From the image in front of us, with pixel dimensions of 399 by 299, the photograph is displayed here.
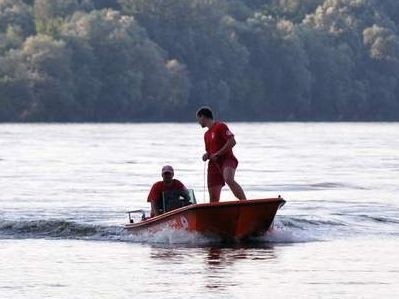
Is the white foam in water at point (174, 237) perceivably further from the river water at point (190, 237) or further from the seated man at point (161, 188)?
the seated man at point (161, 188)

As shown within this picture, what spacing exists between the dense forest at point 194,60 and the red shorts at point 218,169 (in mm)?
85567

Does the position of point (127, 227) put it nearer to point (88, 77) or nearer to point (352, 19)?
point (88, 77)

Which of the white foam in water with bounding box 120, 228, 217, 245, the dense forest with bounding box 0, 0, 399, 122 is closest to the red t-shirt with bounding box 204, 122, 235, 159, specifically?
the white foam in water with bounding box 120, 228, 217, 245

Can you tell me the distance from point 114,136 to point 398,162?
31864 mm

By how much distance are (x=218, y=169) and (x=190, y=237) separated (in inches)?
41.5

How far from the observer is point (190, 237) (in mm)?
23797

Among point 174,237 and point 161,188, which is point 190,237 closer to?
point 174,237

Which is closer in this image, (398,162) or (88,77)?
(398,162)

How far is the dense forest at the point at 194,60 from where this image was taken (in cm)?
11143

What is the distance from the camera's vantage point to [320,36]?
132 metres

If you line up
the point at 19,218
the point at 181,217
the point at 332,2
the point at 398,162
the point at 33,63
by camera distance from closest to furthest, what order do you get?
the point at 181,217
the point at 19,218
the point at 398,162
the point at 33,63
the point at 332,2

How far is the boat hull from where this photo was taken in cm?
2314

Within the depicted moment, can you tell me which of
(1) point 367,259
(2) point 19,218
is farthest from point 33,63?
(1) point 367,259

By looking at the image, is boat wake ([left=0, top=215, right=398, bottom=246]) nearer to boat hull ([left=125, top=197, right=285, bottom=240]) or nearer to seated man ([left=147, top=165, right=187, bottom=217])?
boat hull ([left=125, top=197, right=285, bottom=240])
